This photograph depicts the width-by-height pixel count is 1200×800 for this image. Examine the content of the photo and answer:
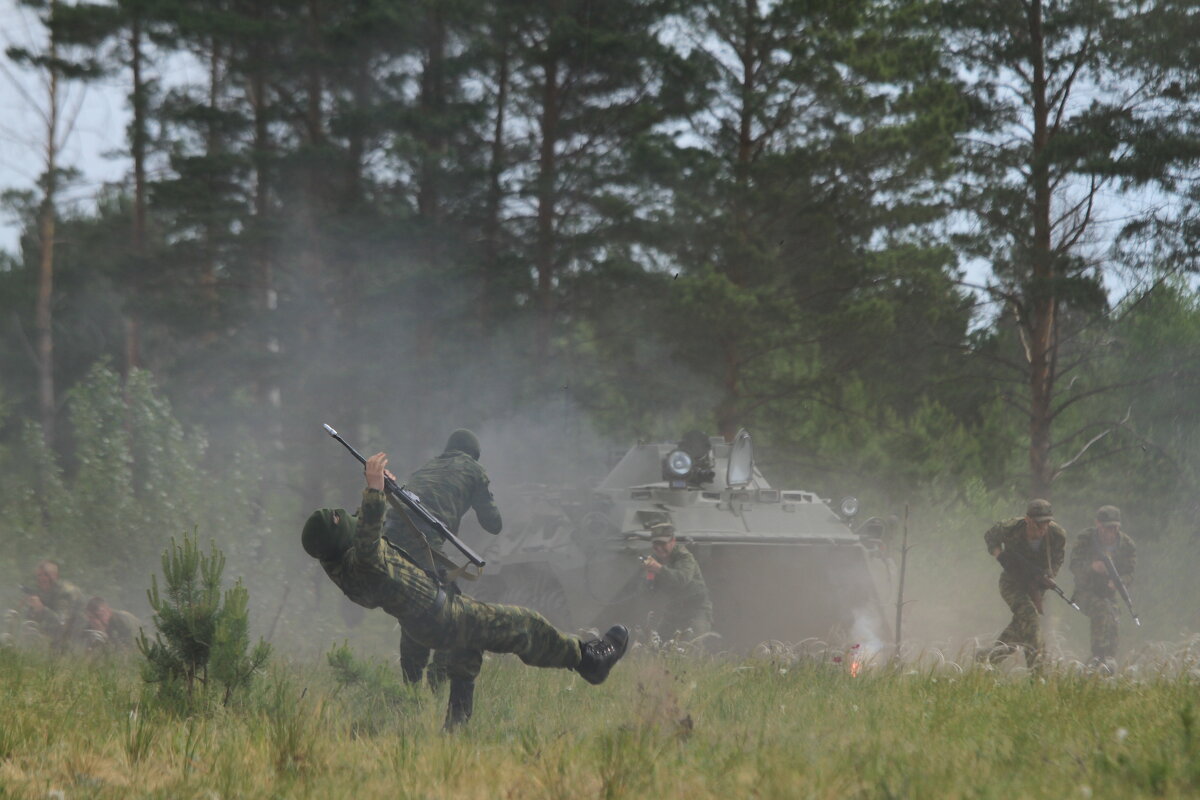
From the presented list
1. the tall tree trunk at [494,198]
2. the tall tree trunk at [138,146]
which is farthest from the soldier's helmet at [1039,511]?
the tall tree trunk at [138,146]

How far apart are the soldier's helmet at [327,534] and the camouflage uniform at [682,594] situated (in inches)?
177

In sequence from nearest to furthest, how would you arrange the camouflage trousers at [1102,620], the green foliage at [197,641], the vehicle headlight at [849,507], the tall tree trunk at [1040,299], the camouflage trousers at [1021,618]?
the green foliage at [197,641]
the camouflage trousers at [1021,618]
the vehicle headlight at [849,507]
the camouflage trousers at [1102,620]
the tall tree trunk at [1040,299]

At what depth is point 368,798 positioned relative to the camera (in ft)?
14.9

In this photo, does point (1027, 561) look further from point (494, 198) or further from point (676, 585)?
point (494, 198)

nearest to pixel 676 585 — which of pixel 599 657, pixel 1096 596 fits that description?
pixel 599 657

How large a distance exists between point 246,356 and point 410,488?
43.1 ft

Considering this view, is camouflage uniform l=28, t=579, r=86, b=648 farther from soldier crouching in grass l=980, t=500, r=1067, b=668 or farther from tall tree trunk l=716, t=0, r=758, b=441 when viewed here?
tall tree trunk l=716, t=0, r=758, b=441

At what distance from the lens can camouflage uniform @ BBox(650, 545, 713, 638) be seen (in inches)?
408

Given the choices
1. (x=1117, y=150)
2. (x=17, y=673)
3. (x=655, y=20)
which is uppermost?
(x=655, y=20)

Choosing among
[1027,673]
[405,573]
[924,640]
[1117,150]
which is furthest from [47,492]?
[1117,150]

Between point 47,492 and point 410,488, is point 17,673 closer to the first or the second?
point 410,488

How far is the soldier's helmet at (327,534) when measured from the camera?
6.06 m

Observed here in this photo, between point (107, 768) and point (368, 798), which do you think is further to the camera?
point (107, 768)

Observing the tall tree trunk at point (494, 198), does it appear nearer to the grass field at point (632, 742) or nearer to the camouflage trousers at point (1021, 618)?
the camouflage trousers at point (1021, 618)
